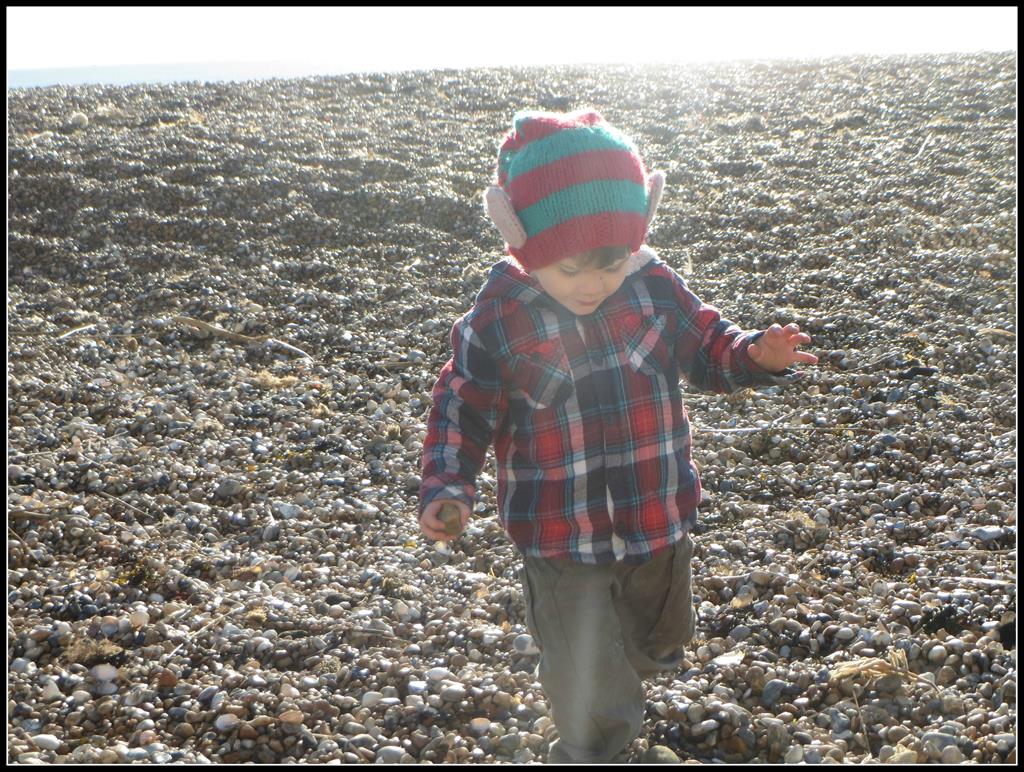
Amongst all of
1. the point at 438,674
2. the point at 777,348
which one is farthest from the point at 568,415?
the point at 438,674

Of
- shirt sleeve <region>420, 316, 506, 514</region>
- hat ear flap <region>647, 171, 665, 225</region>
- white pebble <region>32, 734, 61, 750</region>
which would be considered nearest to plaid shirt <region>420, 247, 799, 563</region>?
shirt sleeve <region>420, 316, 506, 514</region>

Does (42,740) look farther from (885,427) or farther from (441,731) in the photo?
(885,427)

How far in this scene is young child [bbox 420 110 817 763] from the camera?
94.0 inches

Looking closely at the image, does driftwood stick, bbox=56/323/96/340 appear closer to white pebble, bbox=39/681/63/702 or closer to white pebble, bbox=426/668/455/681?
white pebble, bbox=39/681/63/702

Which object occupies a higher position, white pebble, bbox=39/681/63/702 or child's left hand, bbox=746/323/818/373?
child's left hand, bbox=746/323/818/373

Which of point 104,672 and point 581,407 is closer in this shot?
point 581,407

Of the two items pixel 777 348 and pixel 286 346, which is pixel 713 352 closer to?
pixel 777 348

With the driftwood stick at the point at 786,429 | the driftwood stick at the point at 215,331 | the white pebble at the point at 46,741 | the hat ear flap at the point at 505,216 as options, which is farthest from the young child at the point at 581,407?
the driftwood stick at the point at 215,331

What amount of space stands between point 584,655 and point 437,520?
553 millimetres

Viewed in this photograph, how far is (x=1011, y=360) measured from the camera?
5.12 m

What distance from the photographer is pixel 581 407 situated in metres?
2.46

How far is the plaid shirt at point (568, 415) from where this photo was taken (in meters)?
2.46

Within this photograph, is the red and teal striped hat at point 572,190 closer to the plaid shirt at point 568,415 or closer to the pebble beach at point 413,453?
the plaid shirt at point 568,415

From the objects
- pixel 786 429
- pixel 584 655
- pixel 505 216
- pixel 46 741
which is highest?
pixel 505 216
